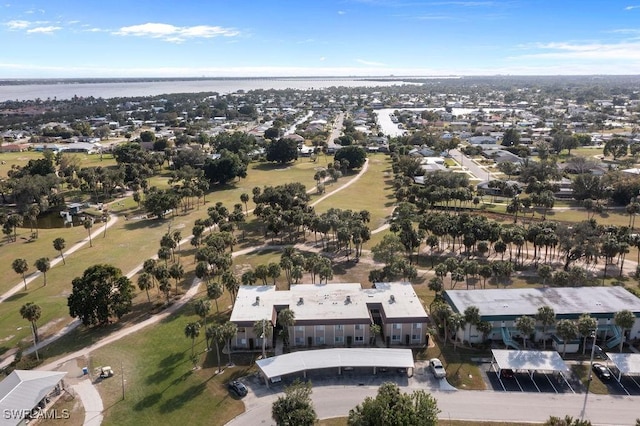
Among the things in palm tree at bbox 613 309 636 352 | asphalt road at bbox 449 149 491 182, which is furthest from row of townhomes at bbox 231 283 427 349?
asphalt road at bbox 449 149 491 182

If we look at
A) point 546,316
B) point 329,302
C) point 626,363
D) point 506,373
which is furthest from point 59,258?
point 626,363

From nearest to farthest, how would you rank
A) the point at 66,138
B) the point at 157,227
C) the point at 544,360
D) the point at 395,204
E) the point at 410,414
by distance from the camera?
the point at 410,414, the point at 544,360, the point at 157,227, the point at 395,204, the point at 66,138

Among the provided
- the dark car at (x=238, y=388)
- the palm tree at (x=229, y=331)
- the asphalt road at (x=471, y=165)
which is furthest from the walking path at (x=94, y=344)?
the asphalt road at (x=471, y=165)

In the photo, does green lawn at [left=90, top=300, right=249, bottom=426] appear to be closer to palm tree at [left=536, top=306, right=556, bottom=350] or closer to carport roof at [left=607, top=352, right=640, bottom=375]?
palm tree at [left=536, top=306, right=556, bottom=350]

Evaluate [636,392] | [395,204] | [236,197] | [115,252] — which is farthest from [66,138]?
[636,392]

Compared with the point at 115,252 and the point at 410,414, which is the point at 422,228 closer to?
the point at 410,414

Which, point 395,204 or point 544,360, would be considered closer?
point 544,360

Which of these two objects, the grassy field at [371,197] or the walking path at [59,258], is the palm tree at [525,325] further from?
the walking path at [59,258]

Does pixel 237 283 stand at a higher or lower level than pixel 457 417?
higher
